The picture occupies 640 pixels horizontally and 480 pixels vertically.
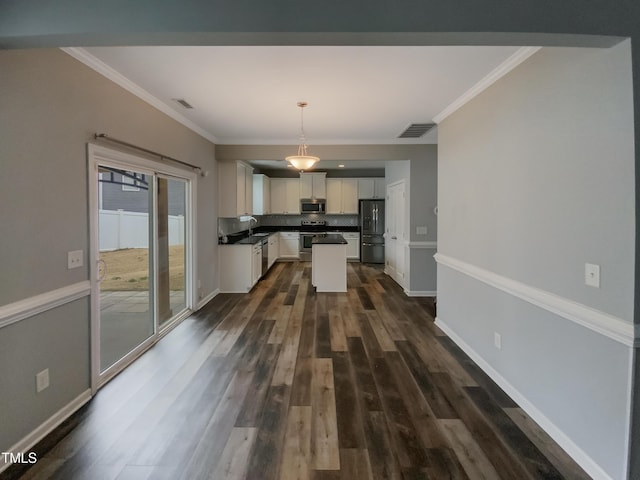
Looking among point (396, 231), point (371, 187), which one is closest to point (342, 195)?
point (371, 187)

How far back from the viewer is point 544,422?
232cm

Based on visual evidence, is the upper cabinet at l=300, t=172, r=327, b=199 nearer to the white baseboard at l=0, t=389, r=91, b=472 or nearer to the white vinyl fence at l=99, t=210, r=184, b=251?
the white vinyl fence at l=99, t=210, r=184, b=251

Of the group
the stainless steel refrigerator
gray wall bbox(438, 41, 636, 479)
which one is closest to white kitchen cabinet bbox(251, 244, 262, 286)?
the stainless steel refrigerator

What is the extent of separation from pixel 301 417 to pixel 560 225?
83.1 inches

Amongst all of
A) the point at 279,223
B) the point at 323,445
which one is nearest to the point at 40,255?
the point at 323,445

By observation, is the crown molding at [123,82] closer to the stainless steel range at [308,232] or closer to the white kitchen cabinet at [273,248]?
the white kitchen cabinet at [273,248]

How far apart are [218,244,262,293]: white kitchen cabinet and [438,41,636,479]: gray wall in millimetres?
3900

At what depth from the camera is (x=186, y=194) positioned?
4.87m

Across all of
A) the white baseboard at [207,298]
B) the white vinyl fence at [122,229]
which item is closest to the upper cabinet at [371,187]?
the white baseboard at [207,298]

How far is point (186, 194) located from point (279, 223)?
563 cm

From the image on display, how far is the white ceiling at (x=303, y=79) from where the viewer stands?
8.73ft

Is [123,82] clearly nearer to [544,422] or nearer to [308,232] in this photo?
[544,422]

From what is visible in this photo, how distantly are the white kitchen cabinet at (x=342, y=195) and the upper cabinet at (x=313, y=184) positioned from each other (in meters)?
0.19

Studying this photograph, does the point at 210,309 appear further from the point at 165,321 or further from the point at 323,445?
the point at 323,445
